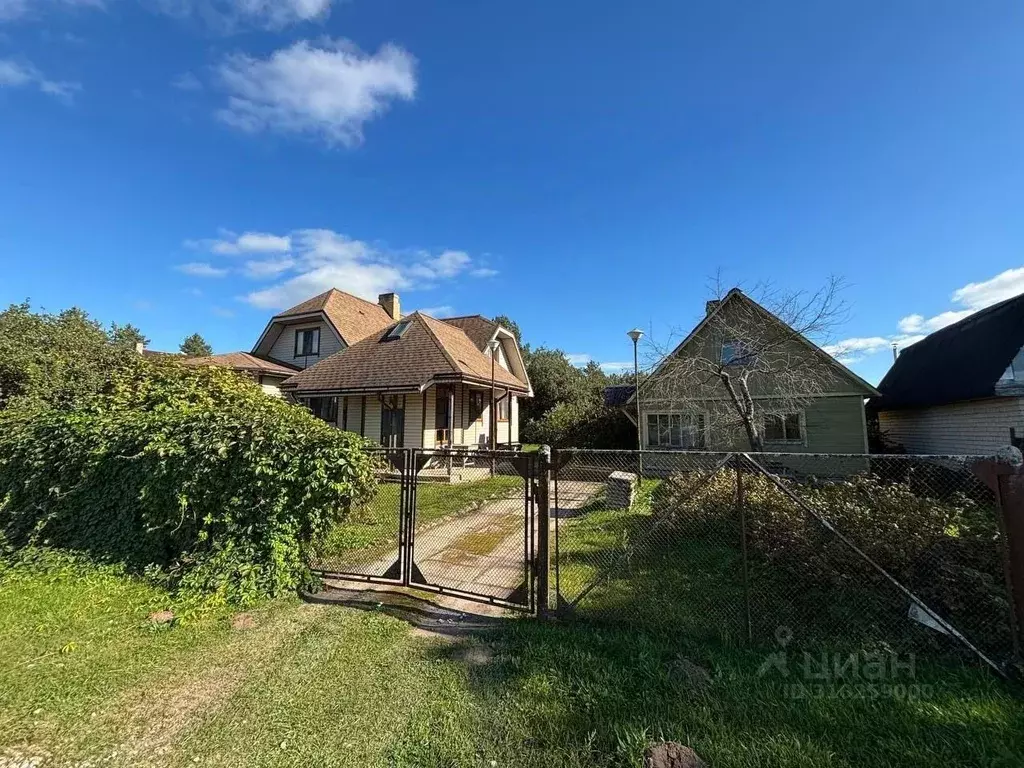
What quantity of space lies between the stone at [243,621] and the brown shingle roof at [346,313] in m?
17.2

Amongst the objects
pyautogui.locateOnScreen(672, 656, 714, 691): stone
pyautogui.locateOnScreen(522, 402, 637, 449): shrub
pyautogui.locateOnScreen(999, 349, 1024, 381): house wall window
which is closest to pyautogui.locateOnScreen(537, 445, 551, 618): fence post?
pyautogui.locateOnScreen(672, 656, 714, 691): stone

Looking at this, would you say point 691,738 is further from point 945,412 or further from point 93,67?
point 945,412

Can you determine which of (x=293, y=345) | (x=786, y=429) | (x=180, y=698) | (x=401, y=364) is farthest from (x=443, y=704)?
(x=293, y=345)

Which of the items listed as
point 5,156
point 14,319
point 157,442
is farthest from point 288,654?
point 14,319

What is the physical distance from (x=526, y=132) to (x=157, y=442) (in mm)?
10045

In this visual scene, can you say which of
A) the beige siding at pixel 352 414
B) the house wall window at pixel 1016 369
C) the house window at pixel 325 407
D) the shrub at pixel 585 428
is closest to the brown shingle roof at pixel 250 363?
the house window at pixel 325 407

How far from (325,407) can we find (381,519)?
1188 centimetres

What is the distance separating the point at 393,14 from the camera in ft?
25.9

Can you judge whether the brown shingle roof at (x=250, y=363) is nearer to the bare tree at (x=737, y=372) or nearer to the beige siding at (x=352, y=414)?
the beige siding at (x=352, y=414)

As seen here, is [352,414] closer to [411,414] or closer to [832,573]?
[411,414]

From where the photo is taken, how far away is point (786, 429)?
15453mm

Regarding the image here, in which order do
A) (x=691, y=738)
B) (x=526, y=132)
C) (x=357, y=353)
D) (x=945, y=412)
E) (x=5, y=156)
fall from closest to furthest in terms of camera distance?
(x=691, y=738) → (x=5, y=156) → (x=526, y=132) → (x=945, y=412) → (x=357, y=353)

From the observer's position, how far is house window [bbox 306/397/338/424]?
17578 mm

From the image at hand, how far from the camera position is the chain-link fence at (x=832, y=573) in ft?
12.0
